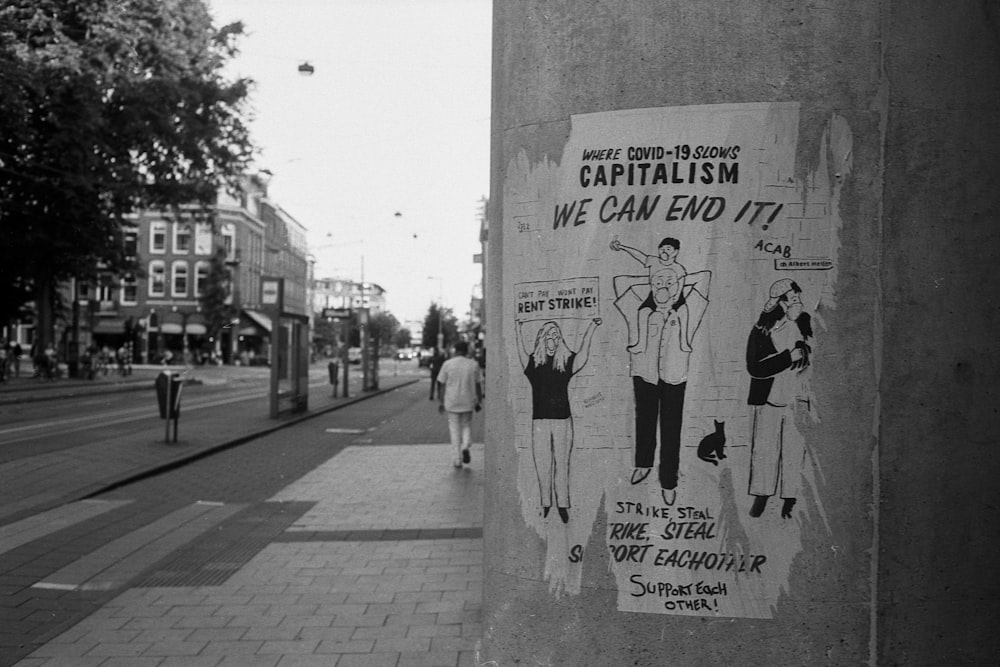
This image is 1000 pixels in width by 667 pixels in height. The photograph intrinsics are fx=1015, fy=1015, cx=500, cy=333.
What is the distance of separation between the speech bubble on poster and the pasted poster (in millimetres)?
11

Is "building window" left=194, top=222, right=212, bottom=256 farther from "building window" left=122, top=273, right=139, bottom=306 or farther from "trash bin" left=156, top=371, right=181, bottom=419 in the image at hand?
"trash bin" left=156, top=371, right=181, bottom=419

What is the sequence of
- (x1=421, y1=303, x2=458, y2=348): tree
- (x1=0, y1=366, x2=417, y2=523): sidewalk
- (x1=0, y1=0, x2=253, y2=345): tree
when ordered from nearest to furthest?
(x1=0, y1=366, x2=417, y2=523): sidewalk, (x1=0, y1=0, x2=253, y2=345): tree, (x1=421, y1=303, x2=458, y2=348): tree

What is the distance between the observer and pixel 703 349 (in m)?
2.74

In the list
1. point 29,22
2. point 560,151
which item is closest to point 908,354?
point 560,151

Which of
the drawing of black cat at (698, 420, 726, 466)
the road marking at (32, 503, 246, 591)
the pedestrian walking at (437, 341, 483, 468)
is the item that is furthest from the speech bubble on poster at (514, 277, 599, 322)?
the pedestrian walking at (437, 341, 483, 468)

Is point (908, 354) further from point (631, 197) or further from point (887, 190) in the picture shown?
point (631, 197)

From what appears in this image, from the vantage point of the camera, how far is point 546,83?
297cm

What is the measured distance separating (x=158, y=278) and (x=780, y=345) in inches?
3246

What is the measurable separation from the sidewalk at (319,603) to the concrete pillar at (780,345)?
2.29m

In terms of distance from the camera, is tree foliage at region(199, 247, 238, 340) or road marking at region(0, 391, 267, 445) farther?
tree foliage at region(199, 247, 238, 340)

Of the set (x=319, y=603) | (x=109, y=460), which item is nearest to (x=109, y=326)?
(x=109, y=460)

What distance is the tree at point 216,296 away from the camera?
253ft

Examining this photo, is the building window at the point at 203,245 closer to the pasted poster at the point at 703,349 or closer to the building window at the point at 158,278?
the building window at the point at 158,278

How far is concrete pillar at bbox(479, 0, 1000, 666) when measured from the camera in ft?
8.93
